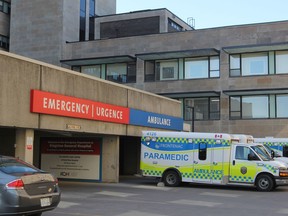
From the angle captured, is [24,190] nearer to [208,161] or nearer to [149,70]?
[208,161]

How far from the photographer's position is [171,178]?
21719 millimetres

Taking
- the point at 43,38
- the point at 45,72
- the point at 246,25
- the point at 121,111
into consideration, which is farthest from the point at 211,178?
the point at 43,38

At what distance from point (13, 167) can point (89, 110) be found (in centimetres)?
972

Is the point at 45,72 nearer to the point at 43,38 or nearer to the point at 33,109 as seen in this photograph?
the point at 33,109

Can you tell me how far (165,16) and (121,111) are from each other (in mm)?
29038

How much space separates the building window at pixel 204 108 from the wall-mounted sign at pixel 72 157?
1669 cm

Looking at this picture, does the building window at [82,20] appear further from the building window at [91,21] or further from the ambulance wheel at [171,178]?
the ambulance wheel at [171,178]

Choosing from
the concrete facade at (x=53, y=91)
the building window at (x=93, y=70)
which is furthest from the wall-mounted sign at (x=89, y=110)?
the building window at (x=93, y=70)

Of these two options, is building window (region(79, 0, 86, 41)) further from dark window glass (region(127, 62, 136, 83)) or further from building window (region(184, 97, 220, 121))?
building window (region(184, 97, 220, 121))

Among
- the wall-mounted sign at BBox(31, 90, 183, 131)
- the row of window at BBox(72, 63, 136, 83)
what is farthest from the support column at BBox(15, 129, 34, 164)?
the row of window at BBox(72, 63, 136, 83)

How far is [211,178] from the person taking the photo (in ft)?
68.2

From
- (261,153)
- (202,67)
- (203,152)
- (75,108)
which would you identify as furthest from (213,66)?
(75,108)

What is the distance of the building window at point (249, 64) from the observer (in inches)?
1465

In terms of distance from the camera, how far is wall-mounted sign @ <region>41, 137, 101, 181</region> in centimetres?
2370
